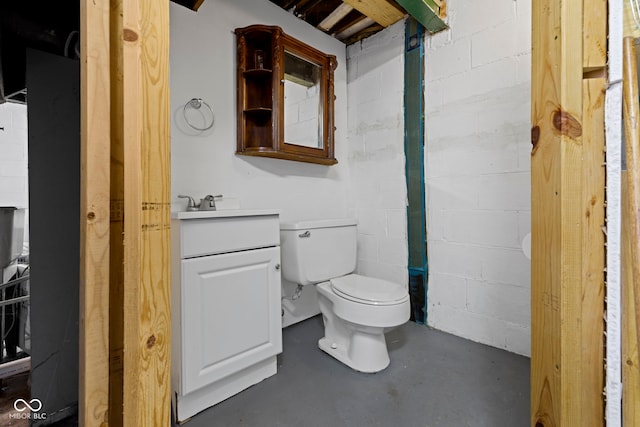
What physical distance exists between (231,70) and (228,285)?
127 centimetres

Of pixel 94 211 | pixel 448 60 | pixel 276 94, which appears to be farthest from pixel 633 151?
pixel 276 94

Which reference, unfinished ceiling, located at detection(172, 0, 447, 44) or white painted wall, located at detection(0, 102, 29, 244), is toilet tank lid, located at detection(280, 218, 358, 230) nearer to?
white painted wall, located at detection(0, 102, 29, 244)

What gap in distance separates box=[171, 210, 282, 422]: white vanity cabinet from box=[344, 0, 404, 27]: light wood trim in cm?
141

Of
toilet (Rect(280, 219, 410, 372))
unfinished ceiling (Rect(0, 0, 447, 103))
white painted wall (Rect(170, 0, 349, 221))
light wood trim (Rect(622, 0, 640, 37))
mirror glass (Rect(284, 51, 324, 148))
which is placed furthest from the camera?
mirror glass (Rect(284, 51, 324, 148))

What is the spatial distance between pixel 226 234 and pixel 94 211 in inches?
27.4

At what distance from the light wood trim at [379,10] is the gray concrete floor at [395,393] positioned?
2.09m

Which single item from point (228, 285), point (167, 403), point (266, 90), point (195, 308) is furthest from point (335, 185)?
point (167, 403)

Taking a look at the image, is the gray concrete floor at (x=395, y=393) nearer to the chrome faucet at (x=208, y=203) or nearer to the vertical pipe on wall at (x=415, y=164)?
the vertical pipe on wall at (x=415, y=164)

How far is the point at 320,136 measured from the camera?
6.79 ft

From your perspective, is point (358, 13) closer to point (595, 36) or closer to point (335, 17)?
point (335, 17)

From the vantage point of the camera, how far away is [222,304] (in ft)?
4.13

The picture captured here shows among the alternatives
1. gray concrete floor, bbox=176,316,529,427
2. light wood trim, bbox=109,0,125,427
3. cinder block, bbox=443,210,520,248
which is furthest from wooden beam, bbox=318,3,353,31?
gray concrete floor, bbox=176,316,529,427

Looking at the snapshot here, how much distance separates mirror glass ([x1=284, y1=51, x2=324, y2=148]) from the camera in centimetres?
189

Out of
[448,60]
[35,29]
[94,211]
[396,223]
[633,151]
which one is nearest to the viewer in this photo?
[94,211]
